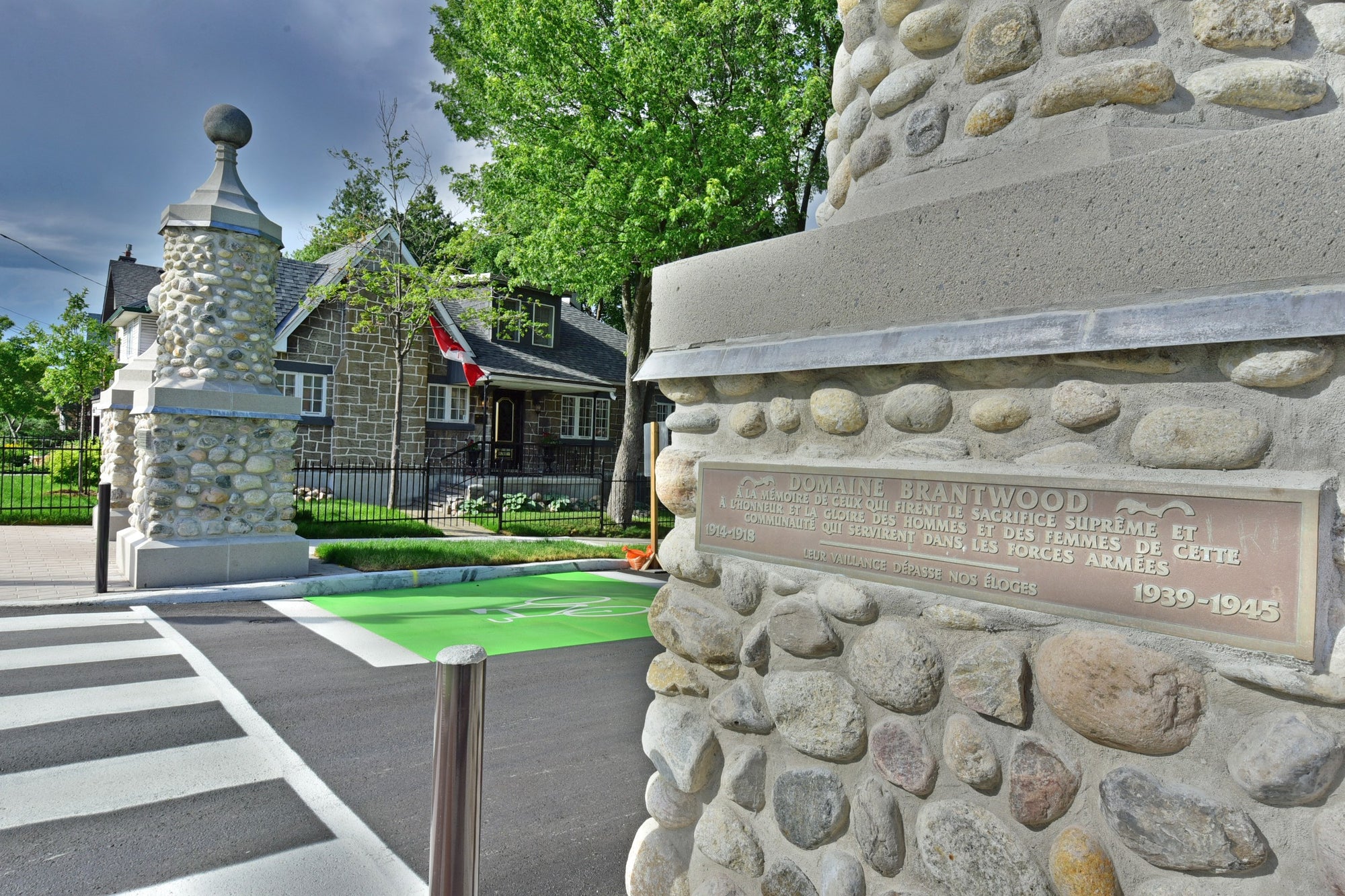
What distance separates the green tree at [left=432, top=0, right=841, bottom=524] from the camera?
1465cm

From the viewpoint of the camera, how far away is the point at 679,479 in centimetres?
298

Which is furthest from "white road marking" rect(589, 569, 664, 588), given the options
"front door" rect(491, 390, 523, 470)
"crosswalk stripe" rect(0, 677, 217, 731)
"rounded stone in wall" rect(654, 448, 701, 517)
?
"front door" rect(491, 390, 523, 470)

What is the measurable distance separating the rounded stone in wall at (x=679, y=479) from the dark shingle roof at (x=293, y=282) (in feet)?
65.3

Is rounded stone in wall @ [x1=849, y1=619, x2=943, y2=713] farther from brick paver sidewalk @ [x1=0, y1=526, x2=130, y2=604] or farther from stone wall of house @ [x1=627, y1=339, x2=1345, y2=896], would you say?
brick paver sidewalk @ [x1=0, y1=526, x2=130, y2=604]

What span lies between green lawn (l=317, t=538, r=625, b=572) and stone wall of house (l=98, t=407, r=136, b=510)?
10.5 ft

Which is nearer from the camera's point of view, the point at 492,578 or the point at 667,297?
the point at 667,297

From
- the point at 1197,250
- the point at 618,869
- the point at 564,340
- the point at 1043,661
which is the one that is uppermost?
the point at 564,340

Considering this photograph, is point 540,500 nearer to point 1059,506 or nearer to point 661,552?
point 661,552

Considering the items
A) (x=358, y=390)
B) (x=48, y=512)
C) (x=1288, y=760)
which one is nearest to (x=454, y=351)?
(x=358, y=390)

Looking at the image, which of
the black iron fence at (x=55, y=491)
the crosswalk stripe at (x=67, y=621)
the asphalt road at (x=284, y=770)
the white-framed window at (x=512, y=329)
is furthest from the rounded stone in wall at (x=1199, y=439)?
the white-framed window at (x=512, y=329)

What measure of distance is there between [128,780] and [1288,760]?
523 cm

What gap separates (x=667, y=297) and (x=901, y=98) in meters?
1.08

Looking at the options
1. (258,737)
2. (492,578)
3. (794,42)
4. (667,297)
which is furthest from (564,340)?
(667,297)

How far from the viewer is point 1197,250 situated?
5.79 feet
